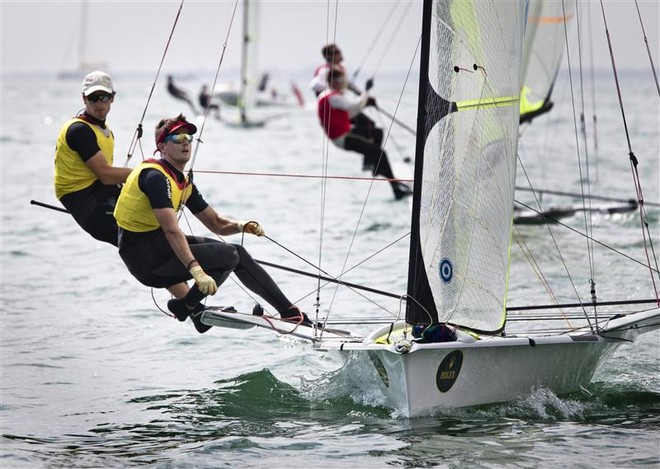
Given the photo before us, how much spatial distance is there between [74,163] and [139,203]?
0.85 m

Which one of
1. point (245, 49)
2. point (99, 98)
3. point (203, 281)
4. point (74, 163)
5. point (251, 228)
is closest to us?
point (203, 281)

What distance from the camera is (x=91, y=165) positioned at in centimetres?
697

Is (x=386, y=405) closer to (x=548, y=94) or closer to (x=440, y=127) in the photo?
(x=440, y=127)

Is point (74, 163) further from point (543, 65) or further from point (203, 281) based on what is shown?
point (543, 65)

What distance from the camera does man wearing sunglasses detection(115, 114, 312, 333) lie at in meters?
6.25

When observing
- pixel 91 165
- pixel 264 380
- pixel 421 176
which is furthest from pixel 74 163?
pixel 421 176

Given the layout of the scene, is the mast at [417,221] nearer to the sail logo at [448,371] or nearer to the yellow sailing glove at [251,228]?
the sail logo at [448,371]

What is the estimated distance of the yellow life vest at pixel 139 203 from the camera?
6.38 metres

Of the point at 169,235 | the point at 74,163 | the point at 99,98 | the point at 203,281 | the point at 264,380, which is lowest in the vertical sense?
the point at 264,380

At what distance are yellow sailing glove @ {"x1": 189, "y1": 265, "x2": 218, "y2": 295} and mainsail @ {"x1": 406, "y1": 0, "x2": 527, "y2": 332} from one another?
3.52ft

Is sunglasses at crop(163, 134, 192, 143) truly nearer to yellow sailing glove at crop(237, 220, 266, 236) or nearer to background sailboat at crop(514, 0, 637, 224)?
yellow sailing glove at crop(237, 220, 266, 236)

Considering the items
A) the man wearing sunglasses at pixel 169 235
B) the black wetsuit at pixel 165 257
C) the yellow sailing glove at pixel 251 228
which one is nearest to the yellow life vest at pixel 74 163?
the man wearing sunglasses at pixel 169 235

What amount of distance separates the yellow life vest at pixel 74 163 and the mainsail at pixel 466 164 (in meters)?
2.01

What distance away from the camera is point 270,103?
182 feet
